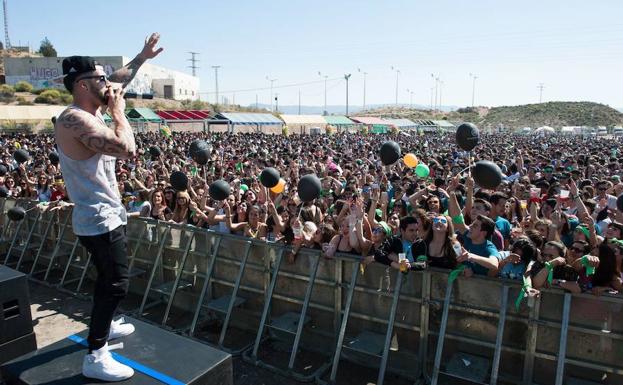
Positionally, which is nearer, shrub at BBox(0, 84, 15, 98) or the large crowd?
the large crowd

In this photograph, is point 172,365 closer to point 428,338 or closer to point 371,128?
point 428,338

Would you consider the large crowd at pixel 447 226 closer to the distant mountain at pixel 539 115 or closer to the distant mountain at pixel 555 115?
the distant mountain at pixel 539 115

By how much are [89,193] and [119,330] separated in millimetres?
1308

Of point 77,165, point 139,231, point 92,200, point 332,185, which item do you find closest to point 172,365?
point 92,200

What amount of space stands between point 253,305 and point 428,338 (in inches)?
99.1

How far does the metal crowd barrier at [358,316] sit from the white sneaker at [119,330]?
7.11 feet

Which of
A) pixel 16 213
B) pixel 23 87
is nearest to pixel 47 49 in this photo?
pixel 23 87

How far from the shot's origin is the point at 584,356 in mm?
4281

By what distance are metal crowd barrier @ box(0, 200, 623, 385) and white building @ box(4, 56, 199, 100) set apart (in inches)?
2043

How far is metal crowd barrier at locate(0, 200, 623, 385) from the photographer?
14.2 ft

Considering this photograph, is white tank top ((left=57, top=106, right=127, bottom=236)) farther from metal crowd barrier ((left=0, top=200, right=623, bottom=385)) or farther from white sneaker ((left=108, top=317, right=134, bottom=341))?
metal crowd barrier ((left=0, top=200, right=623, bottom=385))

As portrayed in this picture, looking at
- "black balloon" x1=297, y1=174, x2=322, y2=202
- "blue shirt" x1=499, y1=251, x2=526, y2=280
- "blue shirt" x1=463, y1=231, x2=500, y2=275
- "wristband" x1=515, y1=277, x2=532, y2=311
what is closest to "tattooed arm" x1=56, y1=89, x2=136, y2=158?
"black balloon" x1=297, y1=174, x2=322, y2=202

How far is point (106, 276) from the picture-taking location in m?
3.17

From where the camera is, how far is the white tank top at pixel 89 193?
303 cm
